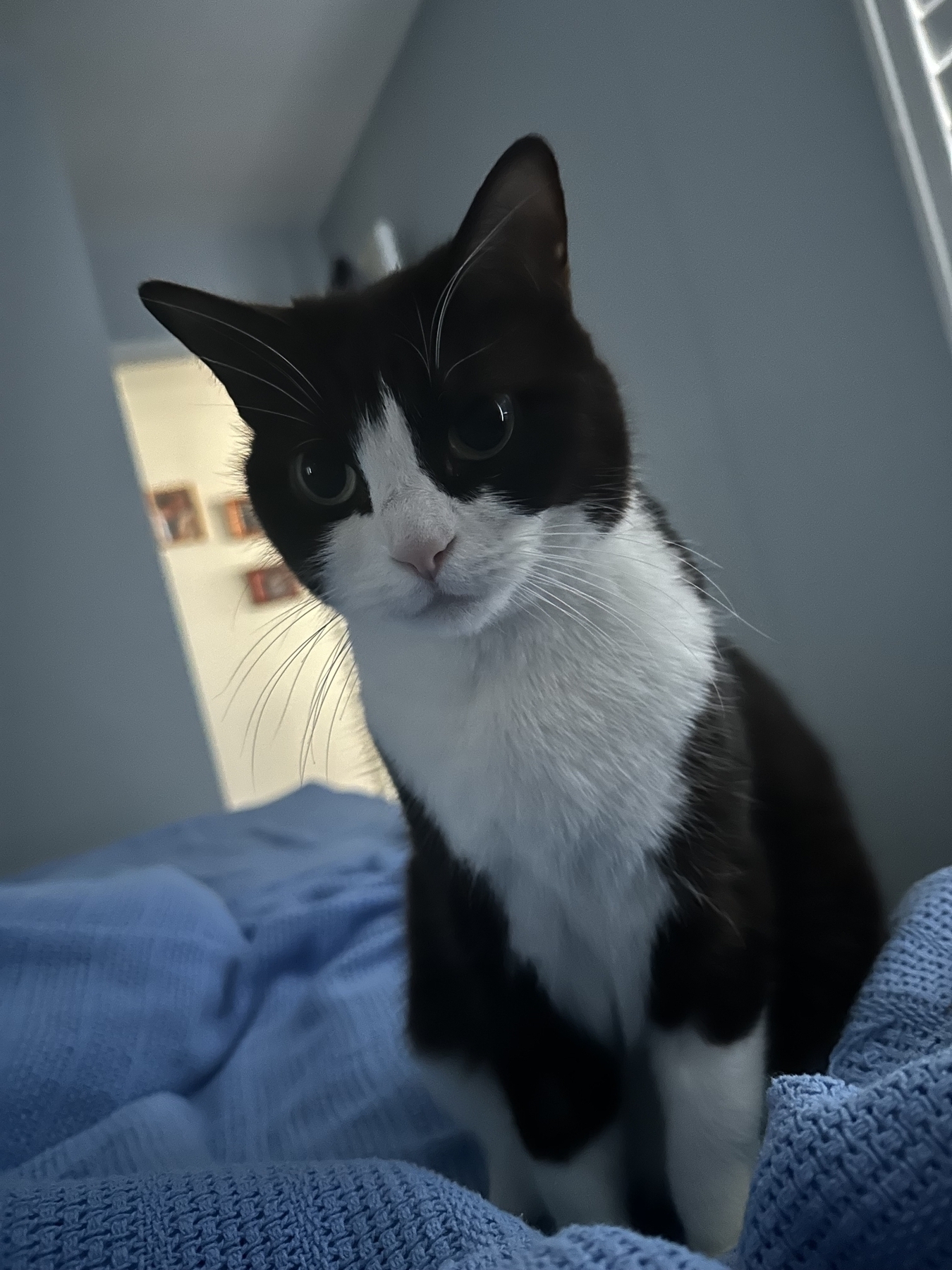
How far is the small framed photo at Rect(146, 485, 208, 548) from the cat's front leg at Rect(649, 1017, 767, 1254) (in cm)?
276

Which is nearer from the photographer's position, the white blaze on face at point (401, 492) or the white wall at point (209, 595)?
the white blaze on face at point (401, 492)

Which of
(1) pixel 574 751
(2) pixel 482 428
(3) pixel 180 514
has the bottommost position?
(1) pixel 574 751

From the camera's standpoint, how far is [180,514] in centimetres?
312

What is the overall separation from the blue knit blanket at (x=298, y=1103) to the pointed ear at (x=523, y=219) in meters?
0.52

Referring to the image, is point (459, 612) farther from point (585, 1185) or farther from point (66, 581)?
point (66, 581)

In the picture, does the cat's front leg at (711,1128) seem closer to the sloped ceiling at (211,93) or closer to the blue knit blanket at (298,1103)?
the blue knit blanket at (298,1103)

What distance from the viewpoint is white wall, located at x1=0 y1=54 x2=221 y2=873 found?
2.22m

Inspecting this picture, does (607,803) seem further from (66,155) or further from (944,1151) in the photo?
(66,155)

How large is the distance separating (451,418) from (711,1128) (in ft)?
1.58

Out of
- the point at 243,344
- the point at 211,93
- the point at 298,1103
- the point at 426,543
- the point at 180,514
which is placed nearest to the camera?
the point at 426,543

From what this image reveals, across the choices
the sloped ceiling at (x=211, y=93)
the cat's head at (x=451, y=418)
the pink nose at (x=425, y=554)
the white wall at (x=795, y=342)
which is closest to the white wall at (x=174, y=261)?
the sloped ceiling at (x=211, y=93)

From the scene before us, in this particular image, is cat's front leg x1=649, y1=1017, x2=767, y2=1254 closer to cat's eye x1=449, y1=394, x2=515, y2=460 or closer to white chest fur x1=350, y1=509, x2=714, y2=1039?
white chest fur x1=350, y1=509, x2=714, y2=1039

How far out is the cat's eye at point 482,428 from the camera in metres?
0.58

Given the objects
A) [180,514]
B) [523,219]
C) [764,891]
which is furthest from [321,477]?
[180,514]
